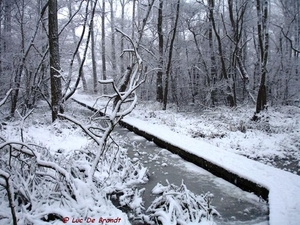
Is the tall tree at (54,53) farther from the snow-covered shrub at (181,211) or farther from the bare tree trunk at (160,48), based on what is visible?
the bare tree trunk at (160,48)

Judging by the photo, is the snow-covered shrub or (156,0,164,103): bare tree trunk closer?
the snow-covered shrub


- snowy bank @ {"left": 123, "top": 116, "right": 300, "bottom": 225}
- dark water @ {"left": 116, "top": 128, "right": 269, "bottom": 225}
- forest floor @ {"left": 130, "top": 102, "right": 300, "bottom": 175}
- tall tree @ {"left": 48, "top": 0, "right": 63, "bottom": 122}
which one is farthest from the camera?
tall tree @ {"left": 48, "top": 0, "right": 63, "bottom": 122}

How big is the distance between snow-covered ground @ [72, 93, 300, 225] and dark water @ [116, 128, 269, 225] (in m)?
0.31

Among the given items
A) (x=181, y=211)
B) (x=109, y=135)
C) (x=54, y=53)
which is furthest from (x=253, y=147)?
(x=54, y=53)

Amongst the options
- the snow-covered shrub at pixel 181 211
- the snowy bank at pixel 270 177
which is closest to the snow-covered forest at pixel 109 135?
the snow-covered shrub at pixel 181 211

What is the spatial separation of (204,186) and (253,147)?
9.23 ft

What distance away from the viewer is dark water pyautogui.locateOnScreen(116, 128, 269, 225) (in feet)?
11.7

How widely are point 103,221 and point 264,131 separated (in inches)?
280

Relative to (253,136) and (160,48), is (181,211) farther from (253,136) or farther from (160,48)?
(160,48)

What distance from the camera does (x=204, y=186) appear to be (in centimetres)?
461

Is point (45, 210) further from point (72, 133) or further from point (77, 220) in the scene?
point (72, 133)

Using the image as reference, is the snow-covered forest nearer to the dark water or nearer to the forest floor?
the forest floor

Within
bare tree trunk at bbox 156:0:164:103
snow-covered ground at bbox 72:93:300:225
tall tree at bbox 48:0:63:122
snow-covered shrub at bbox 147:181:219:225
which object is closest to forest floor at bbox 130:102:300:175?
snow-covered ground at bbox 72:93:300:225

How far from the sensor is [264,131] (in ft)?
27.3
